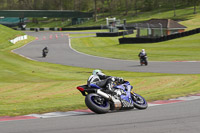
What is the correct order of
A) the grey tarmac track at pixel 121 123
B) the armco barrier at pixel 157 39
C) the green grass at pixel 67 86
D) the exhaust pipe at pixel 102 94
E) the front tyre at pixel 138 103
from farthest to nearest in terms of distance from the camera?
the armco barrier at pixel 157 39
the green grass at pixel 67 86
the front tyre at pixel 138 103
the exhaust pipe at pixel 102 94
the grey tarmac track at pixel 121 123

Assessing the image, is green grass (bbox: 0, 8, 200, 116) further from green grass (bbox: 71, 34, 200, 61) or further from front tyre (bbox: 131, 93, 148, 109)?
front tyre (bbox: 131, 93, 148, 109)

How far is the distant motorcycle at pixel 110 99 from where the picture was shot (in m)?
10.2

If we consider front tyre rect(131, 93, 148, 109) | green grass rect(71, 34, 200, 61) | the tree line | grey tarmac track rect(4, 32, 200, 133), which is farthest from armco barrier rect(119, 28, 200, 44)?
the tree line

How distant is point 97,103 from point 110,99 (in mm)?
461

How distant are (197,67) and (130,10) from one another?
128697mm

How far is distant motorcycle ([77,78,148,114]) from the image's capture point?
10.2 m

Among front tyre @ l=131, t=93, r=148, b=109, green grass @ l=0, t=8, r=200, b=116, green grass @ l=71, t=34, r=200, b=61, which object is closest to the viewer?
A: front tyre @ l=131, t=93, r=148, b=109

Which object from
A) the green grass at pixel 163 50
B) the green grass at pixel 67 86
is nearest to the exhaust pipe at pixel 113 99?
the green grass at pixel 67 86

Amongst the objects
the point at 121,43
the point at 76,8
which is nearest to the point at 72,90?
the point at 121,43

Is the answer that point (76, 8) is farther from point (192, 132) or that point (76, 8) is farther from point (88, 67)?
point (192, 132)

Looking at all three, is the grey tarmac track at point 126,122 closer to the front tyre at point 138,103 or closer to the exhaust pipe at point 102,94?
the front tyre at point 138,103

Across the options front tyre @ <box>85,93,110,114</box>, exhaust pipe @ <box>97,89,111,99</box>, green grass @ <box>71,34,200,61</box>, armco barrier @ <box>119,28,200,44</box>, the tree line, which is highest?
the tree line

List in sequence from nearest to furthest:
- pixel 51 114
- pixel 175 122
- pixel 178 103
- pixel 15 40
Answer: pixel 175 122, pixel 51 114, pixel 178 103, pixel 15 40

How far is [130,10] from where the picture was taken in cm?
15625
